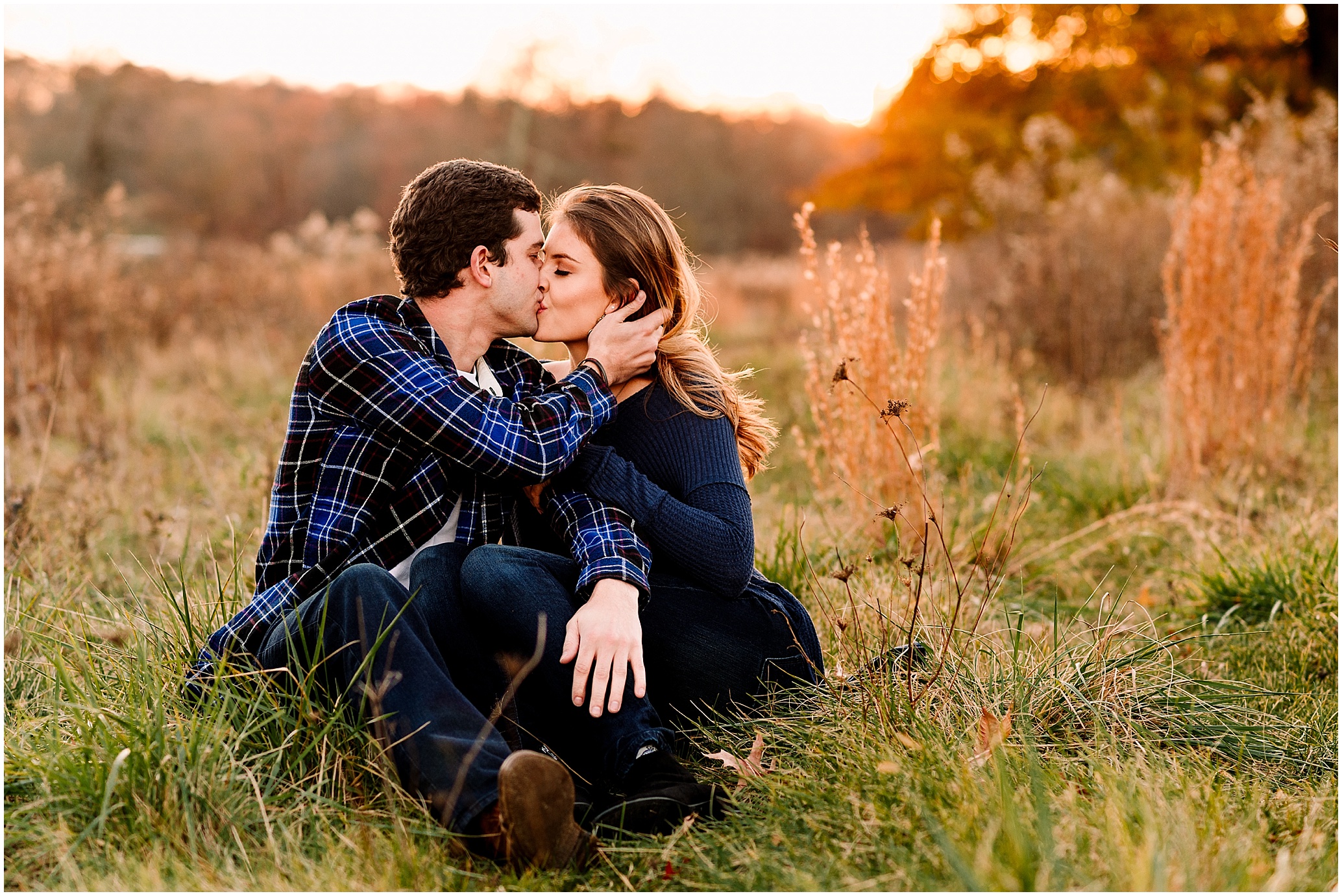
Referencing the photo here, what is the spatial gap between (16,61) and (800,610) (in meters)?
13.2

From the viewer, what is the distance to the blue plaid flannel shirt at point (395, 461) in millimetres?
2119

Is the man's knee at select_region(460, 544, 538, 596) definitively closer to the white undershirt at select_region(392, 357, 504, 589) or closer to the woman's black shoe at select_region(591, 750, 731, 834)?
the white undershirt at select_region(392, 357, 504, 589)

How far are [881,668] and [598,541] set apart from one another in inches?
28.0

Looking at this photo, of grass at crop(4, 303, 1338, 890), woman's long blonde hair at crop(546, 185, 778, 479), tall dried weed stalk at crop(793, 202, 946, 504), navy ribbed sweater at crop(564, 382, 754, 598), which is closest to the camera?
grass at crop(4, 303, 1338, 890)

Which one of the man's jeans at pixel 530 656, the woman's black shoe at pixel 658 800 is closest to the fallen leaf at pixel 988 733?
the woman's black shoe at pixel 658 800

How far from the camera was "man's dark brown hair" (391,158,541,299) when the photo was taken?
2334 millimetres

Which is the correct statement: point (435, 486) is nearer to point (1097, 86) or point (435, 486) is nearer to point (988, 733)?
point (988, 733)

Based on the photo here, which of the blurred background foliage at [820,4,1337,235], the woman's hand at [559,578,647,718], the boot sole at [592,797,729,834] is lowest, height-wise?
the boot sole at [592,797,729,834]

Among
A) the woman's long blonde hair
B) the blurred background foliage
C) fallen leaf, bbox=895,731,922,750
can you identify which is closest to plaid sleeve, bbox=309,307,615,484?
the woman's long blonde hair

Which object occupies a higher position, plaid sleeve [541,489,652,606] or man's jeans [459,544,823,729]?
plaid sleeve [541,489,652,606]

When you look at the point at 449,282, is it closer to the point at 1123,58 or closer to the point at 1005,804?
the point at 1005,804

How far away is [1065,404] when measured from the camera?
6031 millimetres

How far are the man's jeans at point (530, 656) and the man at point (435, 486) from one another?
50mm

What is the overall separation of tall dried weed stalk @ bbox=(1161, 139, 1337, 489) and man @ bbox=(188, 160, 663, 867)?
115 inches
